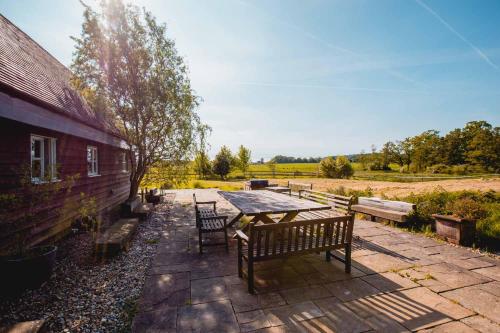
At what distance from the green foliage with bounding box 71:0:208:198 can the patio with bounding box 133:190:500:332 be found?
236 inches

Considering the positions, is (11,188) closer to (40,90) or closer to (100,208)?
(40,90)

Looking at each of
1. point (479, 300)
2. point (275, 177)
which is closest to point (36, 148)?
point (479, 300)

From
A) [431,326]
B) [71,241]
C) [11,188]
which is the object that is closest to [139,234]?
[71,241]

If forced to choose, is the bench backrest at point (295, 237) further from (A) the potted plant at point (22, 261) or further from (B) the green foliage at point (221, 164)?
(B) the green foliage at point (221, 164)

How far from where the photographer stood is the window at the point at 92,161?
834 centimetres

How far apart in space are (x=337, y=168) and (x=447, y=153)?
117 ft

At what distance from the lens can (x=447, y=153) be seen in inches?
2158

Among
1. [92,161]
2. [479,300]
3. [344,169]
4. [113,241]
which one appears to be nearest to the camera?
[479,300]

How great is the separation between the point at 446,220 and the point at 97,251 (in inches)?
297

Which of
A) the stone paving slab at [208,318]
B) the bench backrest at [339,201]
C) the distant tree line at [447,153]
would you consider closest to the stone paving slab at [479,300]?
the bench backrest at [339,201]

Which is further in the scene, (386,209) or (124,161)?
(124,161)

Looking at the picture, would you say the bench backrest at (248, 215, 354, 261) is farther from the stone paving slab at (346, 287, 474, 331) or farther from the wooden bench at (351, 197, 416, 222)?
the wooden bench at (351, 197, 416, 222)

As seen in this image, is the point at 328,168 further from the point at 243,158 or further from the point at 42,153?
the point at 42,153

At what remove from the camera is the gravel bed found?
290 cm
